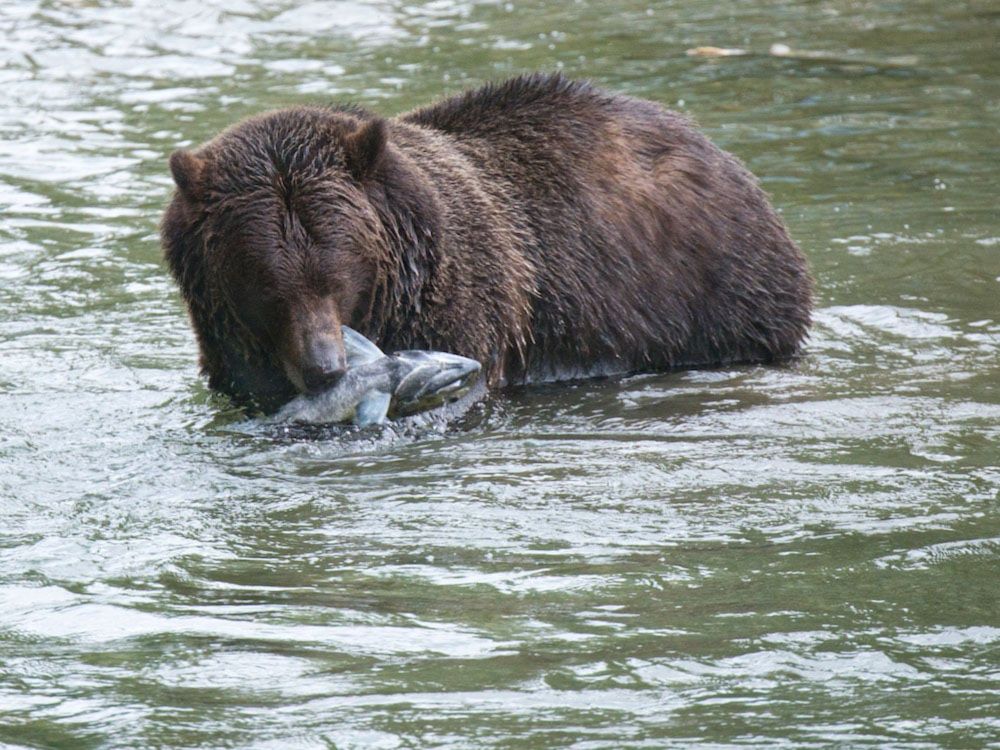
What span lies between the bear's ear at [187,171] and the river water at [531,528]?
45.7 inches

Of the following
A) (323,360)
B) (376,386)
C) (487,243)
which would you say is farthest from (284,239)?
(487,243)

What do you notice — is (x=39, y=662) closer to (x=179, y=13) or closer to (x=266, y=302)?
(x=266, y=302)

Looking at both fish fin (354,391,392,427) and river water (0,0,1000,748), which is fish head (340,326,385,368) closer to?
fish fin (354,391,392,427)

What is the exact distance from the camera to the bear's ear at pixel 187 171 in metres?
7.26

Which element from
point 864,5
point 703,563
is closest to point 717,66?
point 864,5

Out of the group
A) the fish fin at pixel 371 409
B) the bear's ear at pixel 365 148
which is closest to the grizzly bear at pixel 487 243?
the bear's ear at pixel 365 148

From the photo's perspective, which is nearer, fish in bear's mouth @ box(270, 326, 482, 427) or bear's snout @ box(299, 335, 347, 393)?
bear's snout @ box(299, 335, 347, 393)

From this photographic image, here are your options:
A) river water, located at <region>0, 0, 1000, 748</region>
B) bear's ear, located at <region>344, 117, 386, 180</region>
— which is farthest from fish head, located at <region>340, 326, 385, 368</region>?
bear's ear, located at <region>344, 117, 386, 180</region>

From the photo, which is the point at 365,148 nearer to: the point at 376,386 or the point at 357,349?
the point at 357,349

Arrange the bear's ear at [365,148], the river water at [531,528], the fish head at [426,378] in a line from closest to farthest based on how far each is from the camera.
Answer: the river water at [531,528], the bear's ear at [365,148], the fish head at [426,378]

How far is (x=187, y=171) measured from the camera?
730 cm

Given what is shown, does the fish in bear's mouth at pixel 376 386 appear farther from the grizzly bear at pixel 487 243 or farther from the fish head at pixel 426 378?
the grizzly bear at pixel 487 243

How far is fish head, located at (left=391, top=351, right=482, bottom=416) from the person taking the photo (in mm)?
7527

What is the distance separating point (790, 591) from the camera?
550 centimetres
